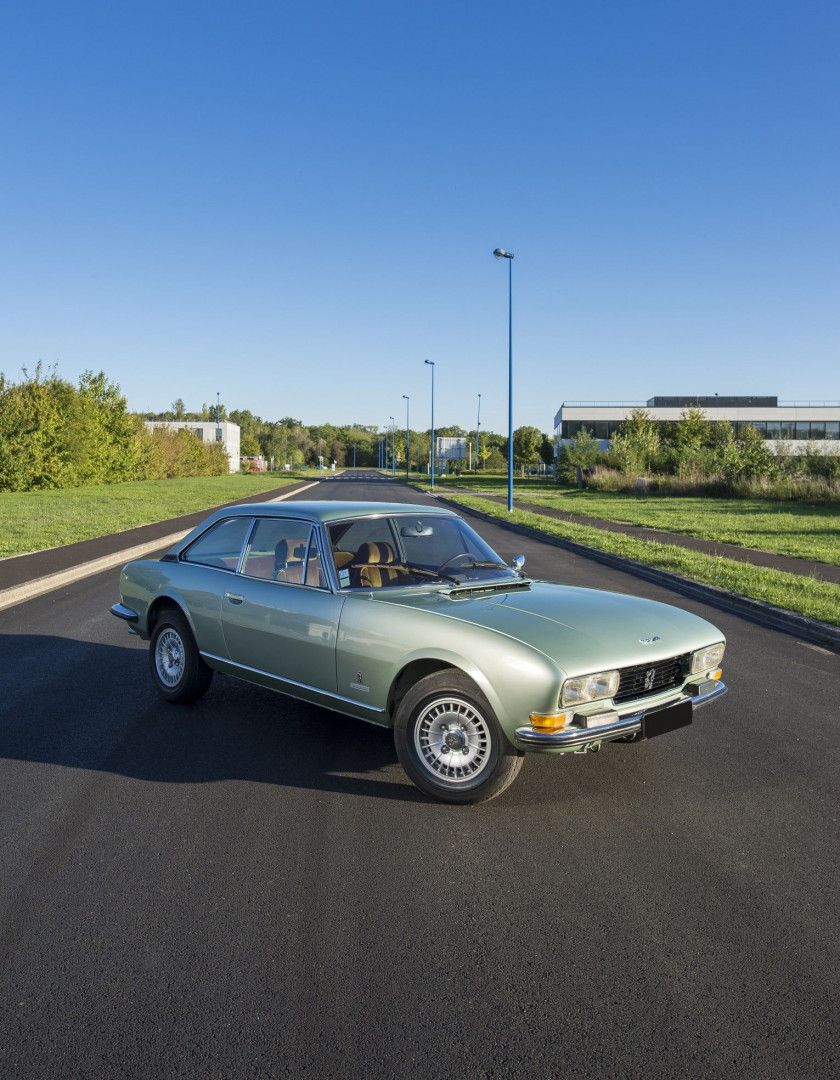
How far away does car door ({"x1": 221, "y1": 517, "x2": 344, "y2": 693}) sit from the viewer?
4.84m

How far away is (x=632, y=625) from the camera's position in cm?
449

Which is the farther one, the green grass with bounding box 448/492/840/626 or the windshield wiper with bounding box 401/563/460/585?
the green grass with bounding box 448/492/840/626

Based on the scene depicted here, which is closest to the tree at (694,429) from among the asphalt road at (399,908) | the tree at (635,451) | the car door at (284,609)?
the tree at (635,451)

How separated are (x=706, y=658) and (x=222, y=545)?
3409 mm

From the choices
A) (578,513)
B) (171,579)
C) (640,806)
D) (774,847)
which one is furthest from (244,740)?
(578,513)

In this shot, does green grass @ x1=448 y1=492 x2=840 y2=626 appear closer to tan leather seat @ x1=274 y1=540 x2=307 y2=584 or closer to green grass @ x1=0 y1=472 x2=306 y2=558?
tan leather seat @ x1=274 y1=540 x2=307 y2=584

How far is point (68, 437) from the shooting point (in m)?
39.4

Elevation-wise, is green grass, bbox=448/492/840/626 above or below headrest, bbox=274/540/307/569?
below

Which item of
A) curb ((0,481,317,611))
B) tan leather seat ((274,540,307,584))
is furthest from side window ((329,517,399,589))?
curb ((0,481,317,611))

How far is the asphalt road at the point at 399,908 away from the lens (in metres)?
2.46

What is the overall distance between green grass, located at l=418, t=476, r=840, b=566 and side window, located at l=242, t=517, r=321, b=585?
12106 mm

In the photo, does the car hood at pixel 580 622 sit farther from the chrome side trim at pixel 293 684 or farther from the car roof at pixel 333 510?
the car roof at pixel 333 510

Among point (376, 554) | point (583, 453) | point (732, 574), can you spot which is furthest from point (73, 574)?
point (583, 453)

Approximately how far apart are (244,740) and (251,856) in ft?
5.37
